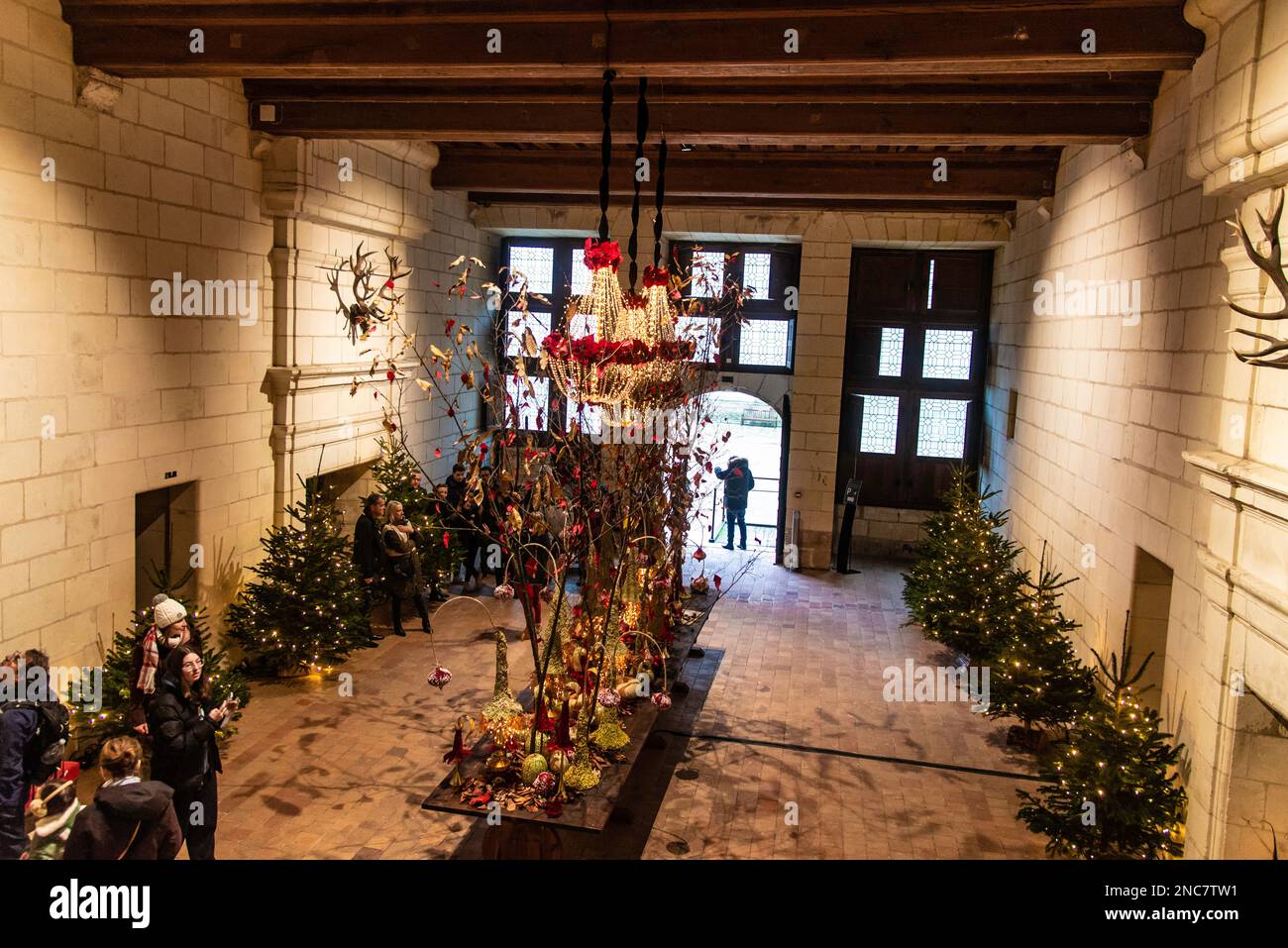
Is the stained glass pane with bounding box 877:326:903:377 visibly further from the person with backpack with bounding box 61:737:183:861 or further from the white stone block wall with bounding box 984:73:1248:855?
the person with backpack with bounding box 61:737:183:861

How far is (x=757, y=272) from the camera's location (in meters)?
12.8

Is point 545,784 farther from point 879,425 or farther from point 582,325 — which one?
point 879,425

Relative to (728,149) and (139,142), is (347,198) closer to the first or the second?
(139,142)

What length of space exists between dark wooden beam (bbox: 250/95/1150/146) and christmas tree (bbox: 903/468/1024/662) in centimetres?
342

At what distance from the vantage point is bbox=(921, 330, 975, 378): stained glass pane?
12.6 meters

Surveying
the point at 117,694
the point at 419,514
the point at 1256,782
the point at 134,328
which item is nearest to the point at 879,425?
the point at 419,514

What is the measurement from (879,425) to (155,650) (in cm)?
982

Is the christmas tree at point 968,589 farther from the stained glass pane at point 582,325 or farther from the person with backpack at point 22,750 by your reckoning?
the person with backpack at point 22,750

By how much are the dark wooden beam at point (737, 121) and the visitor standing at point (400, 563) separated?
3226 millimetres

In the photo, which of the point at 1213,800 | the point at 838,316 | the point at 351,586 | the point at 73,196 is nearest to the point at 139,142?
the point at 73,196

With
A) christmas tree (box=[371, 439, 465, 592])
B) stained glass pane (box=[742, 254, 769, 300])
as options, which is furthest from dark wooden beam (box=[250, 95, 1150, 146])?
stained glass pane (box=[742, 254, 769, 300])

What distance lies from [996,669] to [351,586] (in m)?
4.98
